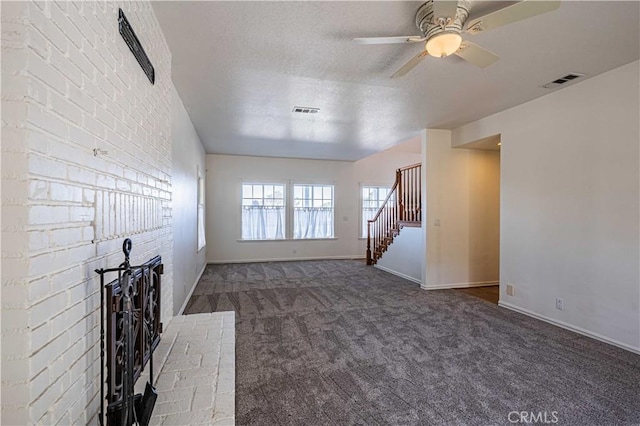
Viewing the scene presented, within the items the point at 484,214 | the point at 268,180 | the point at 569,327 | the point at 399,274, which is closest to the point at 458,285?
the point at 399,274

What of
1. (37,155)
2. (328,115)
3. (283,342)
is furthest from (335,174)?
(37,155)

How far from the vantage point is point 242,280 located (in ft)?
18.6

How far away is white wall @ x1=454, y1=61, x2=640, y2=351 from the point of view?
2846 mm

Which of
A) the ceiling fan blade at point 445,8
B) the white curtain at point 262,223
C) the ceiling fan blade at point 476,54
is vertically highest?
the ceiling fan blade at point 445,8

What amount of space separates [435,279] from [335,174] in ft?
13.6

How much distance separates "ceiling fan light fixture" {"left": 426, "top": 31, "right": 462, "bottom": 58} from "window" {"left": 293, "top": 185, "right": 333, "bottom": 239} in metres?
6.05

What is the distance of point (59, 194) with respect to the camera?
938mm

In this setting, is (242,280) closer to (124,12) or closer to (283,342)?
(283,342)

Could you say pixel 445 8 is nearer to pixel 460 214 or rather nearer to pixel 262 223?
pixel 460 214

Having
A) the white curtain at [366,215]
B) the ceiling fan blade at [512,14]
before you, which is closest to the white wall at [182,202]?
the ceiling fan blade at [512,14]

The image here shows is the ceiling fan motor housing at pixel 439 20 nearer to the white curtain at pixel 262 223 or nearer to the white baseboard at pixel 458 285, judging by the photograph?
the white baseboard at pixel 458 285

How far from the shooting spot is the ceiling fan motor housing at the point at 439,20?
1.89 meters

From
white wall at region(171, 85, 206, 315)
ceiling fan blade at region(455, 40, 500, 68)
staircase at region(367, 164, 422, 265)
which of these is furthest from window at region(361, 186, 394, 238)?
ceiling fan blade at region(455, 40, 500, 68)

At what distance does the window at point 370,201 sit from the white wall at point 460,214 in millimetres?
3499
